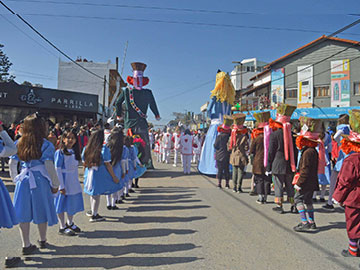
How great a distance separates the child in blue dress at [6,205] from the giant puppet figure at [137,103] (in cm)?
785

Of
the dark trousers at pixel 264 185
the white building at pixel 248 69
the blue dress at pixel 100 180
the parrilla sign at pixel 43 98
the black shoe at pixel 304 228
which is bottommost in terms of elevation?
the black shoe at pixel 304 228

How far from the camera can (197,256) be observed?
3.73m

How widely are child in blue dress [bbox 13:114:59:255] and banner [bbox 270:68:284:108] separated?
27834mm

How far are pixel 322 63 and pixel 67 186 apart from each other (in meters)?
27.5

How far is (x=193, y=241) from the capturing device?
4.29 meters

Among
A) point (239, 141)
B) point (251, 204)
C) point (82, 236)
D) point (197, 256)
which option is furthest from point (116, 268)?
point (239, 141)

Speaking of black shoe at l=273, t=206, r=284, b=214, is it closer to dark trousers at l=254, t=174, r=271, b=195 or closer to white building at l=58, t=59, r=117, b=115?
dark trousers at l=254, t=174, r=271, b=195

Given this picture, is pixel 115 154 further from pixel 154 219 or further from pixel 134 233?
pixel 134 233

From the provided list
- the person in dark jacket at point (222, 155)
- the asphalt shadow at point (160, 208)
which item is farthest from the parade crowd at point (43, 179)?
the person in dark jacket at point (222, 155)

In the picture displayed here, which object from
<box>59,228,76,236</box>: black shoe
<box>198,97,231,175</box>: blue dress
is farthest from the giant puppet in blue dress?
<box>59,228,76,236</box>: black shoe

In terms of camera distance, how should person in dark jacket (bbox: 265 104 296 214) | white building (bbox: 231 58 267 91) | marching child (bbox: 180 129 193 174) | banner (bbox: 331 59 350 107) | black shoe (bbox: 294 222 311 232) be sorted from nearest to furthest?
1. black shoe (bbox: 294 222 311 232)
2. person in dark jacket (bbox: 265 104 296 214)
3. marching child (bbox: 180 129 193 174)
4. banner (bbox: 331 59 350 107)
5. white building (bbox: 231 58 267 91)

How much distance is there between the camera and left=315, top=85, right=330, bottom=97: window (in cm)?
2630

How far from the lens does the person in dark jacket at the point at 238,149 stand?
316 inches

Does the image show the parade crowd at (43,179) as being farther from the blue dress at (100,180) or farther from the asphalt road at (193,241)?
the asphalt road at (193,241)
